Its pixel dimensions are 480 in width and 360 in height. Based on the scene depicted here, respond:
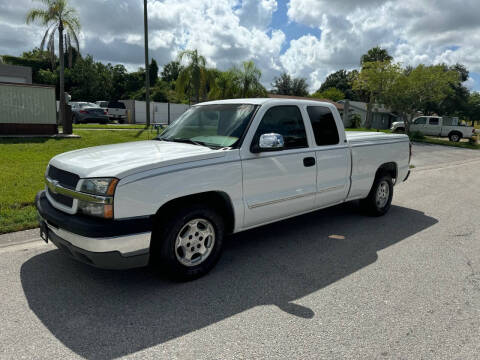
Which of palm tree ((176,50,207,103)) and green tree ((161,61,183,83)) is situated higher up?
green tree ((161,61,183,83))

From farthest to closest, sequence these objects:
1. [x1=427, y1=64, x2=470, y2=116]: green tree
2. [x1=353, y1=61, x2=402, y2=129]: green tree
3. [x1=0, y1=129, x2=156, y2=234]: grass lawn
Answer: [x1=427, y1=64, x2=470, y2=116]: green tree, [x1=353, y1=61, x2=402, y2=129]: green tree, [x1=0, y1=129, x2=156, y2=234]: grass lawn

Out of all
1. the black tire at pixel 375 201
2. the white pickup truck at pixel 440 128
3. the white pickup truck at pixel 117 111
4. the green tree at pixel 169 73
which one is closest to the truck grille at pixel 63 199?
the black tire at pixel 375 201

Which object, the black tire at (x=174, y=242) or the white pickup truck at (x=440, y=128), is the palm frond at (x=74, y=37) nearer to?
the black tire at (x=174, y=242)

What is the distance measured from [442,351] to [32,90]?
48.4 ft

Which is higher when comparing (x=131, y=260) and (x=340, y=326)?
(x=131, y=260)

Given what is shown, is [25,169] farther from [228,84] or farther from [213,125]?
[228,84]

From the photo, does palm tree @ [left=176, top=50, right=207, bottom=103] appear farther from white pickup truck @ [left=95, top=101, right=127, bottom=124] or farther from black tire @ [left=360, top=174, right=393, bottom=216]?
black tire @ [left=360, top=174, right=393, bottom=216]

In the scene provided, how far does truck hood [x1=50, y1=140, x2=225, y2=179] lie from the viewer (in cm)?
329

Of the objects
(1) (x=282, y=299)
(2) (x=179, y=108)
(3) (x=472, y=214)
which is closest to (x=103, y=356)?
(1) (x=282, y=299)

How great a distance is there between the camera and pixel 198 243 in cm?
380

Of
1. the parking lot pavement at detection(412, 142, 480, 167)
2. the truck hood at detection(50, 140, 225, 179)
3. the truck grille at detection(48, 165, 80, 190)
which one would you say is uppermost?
the truck hood at detection(50, 140, 225, 179)

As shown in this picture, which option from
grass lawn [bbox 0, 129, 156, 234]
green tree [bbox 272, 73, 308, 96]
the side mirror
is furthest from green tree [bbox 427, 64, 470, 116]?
the side mirror

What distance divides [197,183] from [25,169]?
641cm

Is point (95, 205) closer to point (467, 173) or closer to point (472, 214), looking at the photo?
point (472, 214)
